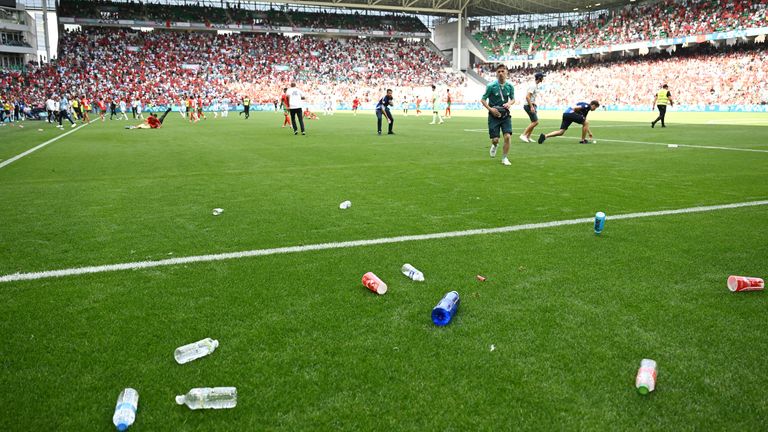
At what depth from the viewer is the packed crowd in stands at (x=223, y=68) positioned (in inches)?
2050

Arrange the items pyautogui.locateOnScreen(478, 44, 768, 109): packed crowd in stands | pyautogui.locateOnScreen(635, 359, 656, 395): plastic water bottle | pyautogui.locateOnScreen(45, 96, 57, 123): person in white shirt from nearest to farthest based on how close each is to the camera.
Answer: pyautogui.locateOnScreen(635, 359, 656, 395): plastic water bottle → pyautogui.locateOnScreen(45, 96, 57, 123): person in white shirt → pyautogui.locateOnScreen(478, 44, 768, 109): packed crowd in stands

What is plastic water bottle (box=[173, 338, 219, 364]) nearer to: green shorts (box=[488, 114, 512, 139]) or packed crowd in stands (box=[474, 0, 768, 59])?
green shorts (box=[488, 114, 512, 139])

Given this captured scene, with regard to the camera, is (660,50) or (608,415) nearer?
(608,415)

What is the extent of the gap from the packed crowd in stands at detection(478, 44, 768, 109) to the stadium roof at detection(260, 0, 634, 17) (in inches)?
318

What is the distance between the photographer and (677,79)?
4800 cm

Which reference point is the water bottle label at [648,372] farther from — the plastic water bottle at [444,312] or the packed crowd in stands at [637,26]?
the packed crowd in stands at [637,26]

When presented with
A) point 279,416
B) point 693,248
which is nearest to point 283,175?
point 693,248

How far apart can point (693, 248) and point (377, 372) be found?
3.76 m

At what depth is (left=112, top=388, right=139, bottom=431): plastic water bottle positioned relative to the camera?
7.52 feet

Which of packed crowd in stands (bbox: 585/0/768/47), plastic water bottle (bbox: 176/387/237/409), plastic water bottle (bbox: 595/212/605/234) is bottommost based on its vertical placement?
plastic water bottle (bbox: 176/387/237/409)

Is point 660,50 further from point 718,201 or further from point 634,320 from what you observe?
point 634,320

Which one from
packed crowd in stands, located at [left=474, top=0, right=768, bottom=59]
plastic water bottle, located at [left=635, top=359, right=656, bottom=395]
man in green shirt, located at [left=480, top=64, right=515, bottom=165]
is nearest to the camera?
plastic water bottle, located at [left=635, top=359, right=656, bottom=395]

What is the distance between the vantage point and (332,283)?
406cm

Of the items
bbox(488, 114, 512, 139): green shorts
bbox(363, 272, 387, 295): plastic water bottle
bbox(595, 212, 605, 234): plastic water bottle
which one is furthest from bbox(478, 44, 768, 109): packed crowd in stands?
bbox(363, 272, 387, 295): plastic water bottle
